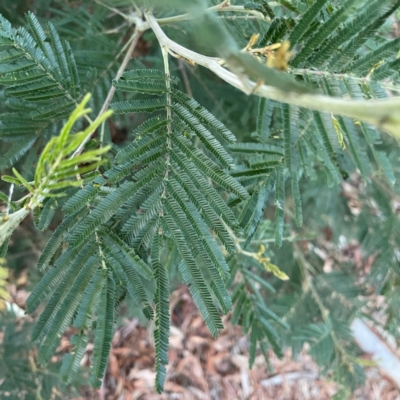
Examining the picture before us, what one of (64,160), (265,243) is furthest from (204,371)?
(64,160)

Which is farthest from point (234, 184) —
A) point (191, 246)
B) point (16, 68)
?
point (16, 68)

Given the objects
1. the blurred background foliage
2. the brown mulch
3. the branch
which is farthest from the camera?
the brown mulch

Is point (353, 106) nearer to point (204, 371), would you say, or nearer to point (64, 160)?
point (64, 160)

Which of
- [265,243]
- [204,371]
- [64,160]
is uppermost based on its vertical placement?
[64,160]

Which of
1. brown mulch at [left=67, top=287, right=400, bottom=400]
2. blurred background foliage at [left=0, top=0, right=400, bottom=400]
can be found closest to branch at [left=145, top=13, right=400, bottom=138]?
blurred background foliage at [left=0, top=0, right=400, bottom=400]

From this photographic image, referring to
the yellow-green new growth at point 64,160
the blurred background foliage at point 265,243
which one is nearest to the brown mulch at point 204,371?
the blurred background foliage at point 265,243

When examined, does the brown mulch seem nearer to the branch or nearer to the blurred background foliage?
Result: the blurred background foliage

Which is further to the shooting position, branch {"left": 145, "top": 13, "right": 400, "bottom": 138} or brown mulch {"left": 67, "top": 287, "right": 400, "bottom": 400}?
brown mulch {"left": 67, "top": 287, "right": 400, "bottom": 400}

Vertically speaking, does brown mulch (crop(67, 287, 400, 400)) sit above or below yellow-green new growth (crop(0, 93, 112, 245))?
below

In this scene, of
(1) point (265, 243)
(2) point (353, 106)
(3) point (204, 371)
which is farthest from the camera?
(3) point (204, 371)

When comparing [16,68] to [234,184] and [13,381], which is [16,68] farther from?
[13,381]

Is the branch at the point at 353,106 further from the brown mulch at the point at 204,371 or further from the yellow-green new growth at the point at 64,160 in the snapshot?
the brown mulch at the point at 204,371
